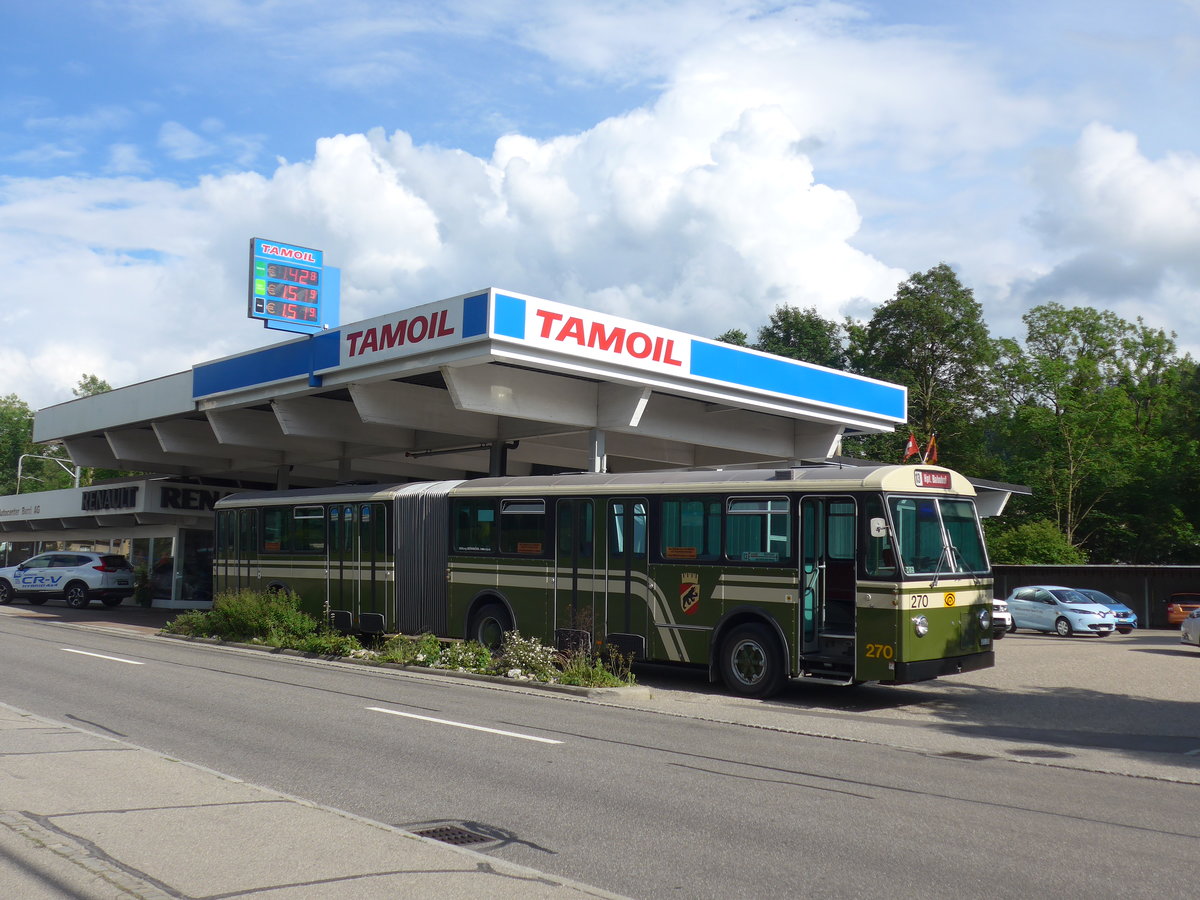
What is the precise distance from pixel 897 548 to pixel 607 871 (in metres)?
8.94

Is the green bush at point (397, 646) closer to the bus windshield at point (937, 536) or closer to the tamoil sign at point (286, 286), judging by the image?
the bus windshield at point (937, 536)

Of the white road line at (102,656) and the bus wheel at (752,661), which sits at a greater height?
the bus wheel at (752,661)

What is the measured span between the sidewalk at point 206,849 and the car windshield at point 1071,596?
30649mm

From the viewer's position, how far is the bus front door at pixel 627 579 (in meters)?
17.0

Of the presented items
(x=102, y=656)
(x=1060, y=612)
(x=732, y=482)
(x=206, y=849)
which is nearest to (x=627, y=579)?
(x=732, y=482)

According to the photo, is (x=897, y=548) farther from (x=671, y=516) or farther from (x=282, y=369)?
(x=282, y=369)

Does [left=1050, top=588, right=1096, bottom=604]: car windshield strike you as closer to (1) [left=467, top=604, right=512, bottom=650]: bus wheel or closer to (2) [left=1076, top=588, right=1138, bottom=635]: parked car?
(2) [left=1076, top=588, right=1138, bottom=635]: parked car

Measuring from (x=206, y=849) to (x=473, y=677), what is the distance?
11.2 m

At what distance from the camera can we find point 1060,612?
33.7m

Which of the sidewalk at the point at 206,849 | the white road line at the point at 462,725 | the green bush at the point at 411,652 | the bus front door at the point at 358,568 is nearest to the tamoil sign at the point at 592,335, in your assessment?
the bus front door at the point at 358,568

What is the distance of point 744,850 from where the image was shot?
7.18m

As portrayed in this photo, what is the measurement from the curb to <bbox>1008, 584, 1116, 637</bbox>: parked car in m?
21.7

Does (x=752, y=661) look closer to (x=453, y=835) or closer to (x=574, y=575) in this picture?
(x=574, y=575)

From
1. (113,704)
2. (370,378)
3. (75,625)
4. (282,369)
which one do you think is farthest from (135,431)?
(113,704)
